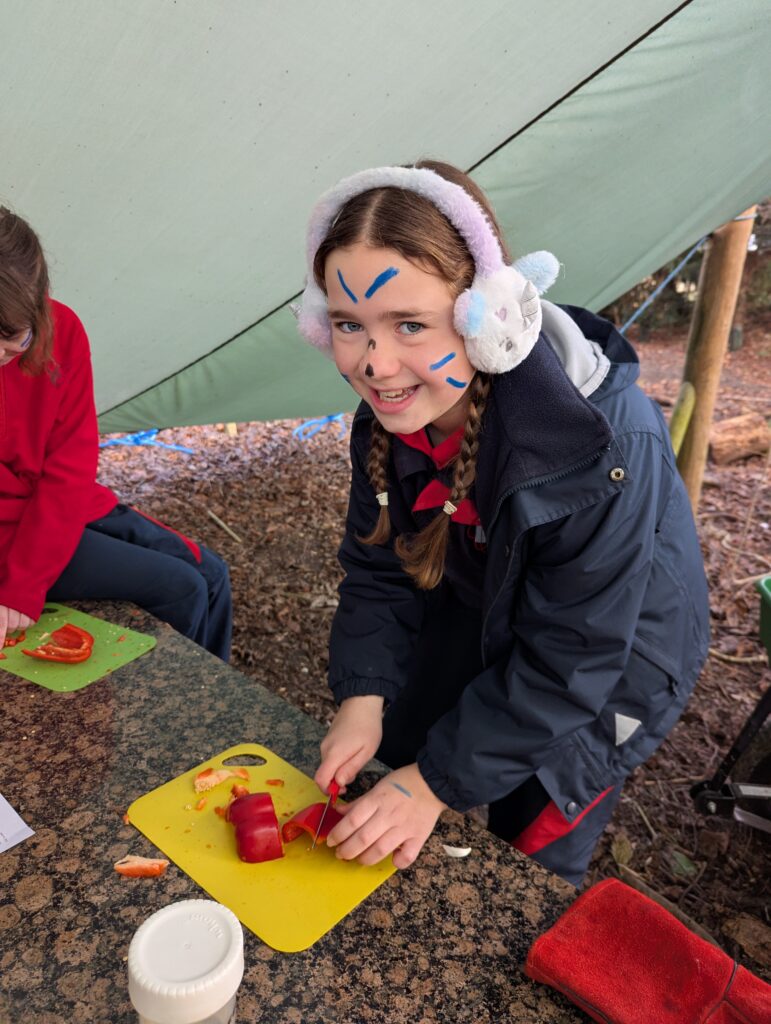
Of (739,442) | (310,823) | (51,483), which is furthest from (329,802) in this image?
(739,442)

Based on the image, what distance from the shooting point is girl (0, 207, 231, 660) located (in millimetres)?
1684

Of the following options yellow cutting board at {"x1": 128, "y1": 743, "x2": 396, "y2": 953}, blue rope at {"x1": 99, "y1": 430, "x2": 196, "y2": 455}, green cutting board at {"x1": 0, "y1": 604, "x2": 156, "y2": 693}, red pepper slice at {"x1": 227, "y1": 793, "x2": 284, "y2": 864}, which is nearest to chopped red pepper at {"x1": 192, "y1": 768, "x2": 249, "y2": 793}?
yellow cutting board at {"x1": 128, "y1": 743, "x2": 396, "y2": 953}

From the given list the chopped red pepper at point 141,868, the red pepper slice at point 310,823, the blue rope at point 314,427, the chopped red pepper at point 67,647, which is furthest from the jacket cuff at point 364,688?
the blue rope at point 314,427

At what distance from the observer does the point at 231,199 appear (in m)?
2.29

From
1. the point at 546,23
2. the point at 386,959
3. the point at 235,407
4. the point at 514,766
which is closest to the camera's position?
the point at 386,959

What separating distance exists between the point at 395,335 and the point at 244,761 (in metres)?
0.74

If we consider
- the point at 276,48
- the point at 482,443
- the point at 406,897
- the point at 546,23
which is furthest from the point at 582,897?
Answer: the point at 546,23

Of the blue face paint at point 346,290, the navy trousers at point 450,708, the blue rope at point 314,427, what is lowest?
the blue rope at point 314,427

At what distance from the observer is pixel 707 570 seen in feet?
13.0

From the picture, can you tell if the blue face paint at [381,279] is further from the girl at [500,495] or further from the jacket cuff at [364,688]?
the jacket cuff at [364,688]

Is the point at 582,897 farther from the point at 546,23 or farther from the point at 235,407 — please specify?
the point at 235,407

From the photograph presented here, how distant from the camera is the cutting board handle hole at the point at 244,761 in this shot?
1.24m

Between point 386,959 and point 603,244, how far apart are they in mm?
3163

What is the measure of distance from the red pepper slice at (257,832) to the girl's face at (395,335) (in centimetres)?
61
